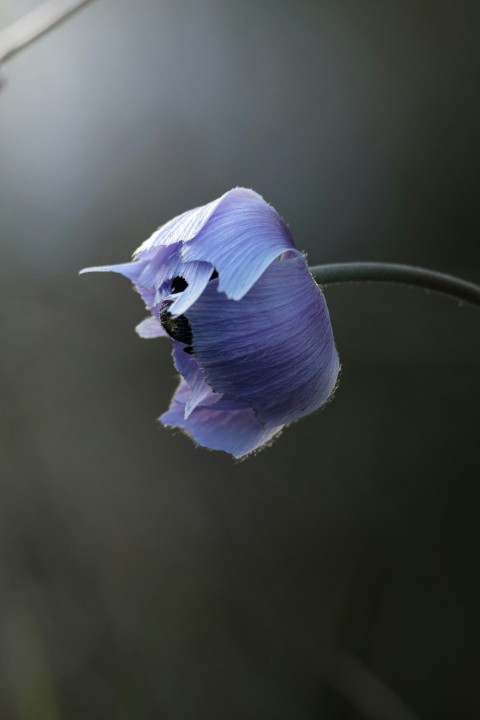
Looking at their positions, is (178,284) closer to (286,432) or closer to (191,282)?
(191,282)

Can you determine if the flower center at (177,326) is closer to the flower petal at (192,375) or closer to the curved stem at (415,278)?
the flower petal at (192,375)

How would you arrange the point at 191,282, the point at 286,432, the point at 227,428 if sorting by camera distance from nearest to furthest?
the point at 191,282
the point at 227,428
the point at 286,432

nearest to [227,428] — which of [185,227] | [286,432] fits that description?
[185,227]

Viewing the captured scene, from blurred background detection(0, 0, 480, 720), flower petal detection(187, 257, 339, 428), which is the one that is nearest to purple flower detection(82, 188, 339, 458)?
flower petal detection(187, 257, 339, 428)

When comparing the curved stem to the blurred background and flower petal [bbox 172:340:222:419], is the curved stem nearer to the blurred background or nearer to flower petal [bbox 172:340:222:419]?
flower petal [bbox 172:340:222:419]

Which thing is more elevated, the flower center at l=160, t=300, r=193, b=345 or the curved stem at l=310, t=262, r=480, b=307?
the flower center at l=160, t=300, r=193, b=345

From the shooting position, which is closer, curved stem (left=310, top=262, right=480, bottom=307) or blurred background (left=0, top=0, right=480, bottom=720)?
curved stem (left=310, top=262, right=480, bottom=307)
